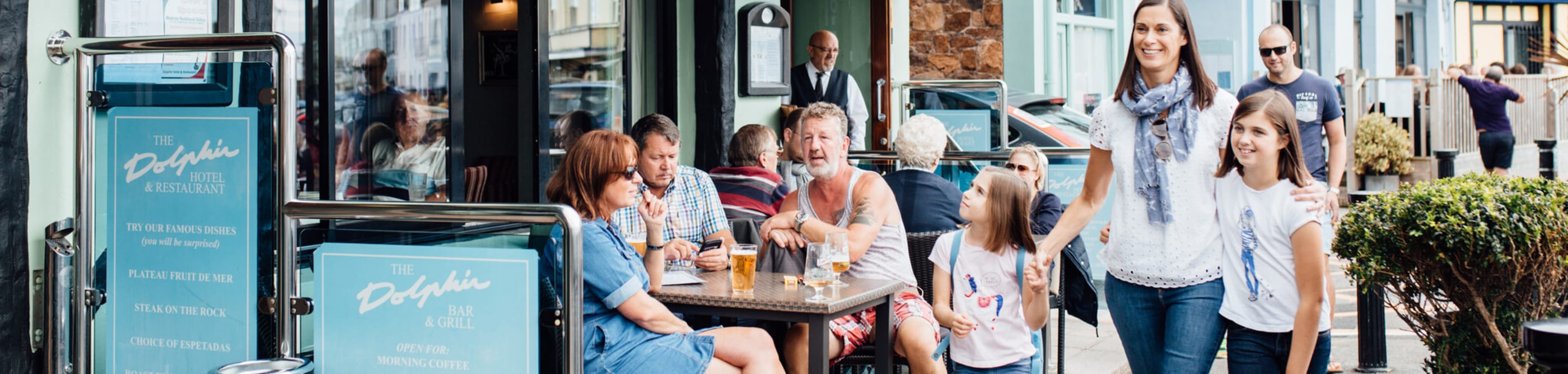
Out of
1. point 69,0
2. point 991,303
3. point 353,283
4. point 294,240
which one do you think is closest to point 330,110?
point 69,0

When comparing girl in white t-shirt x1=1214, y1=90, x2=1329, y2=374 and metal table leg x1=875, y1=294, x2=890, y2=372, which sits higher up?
girl in white t-shirt x1=1214, y1=90, x2=1329, y2=374

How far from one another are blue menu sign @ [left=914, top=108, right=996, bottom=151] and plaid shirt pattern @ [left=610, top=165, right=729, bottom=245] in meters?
4.34

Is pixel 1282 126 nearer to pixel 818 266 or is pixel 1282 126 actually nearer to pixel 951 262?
pixel 951 262

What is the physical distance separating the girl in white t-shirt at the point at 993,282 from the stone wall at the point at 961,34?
26.1 feet

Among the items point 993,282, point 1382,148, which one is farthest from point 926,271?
point 1382,148

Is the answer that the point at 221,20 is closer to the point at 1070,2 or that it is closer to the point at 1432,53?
the point at 1070,2

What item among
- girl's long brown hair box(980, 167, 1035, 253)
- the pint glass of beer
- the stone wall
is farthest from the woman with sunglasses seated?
the stone wall

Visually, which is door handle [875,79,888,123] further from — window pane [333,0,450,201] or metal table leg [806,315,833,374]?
metal table leg [806,315,833,374]

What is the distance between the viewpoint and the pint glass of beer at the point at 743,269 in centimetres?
381

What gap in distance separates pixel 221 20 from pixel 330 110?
21.7 inches

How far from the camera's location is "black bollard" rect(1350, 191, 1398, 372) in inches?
220

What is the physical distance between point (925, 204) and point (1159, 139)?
1.71 m

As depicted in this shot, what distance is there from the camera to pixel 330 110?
463cm

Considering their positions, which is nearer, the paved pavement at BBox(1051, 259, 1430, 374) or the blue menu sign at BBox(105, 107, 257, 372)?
the blue menu sign at BBox(105, 107, 257, 372)
